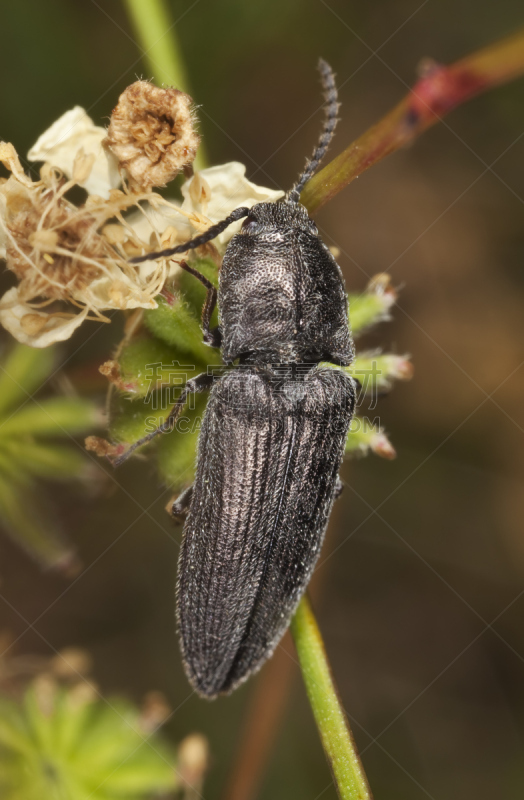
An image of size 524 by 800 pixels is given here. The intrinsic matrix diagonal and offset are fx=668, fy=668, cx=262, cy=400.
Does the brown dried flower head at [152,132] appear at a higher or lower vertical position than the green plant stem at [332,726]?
higher

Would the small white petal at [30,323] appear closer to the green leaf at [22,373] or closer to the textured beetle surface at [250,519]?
the green leaf at [22,373]

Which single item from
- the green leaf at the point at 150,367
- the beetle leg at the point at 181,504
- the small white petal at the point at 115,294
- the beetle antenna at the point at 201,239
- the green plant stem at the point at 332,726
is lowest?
the beetle leg at the point at 181,504

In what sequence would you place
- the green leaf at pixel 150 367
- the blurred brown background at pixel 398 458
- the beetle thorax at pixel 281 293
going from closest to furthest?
the green leaf at pixel 150 367 < the beetle thorax at pixel 281 293 < the blurred brown background at pixel 398 458

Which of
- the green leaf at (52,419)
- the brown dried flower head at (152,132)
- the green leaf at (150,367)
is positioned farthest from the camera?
the green leaf at (52,419)

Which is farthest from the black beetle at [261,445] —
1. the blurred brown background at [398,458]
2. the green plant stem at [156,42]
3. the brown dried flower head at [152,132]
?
the blurred brown background at [398,458]

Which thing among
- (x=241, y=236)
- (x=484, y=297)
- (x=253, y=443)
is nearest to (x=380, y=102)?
(x=484, y=297)

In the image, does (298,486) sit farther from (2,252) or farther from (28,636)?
(28,636)

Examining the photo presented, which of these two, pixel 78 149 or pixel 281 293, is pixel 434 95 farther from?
pixel 78 149

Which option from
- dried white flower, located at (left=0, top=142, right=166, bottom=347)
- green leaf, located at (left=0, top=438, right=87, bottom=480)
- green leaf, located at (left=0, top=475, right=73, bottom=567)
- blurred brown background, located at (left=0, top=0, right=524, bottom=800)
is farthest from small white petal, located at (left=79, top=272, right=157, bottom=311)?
blurred brown background, located at (left=0, top=0, right=524, bottom=800)

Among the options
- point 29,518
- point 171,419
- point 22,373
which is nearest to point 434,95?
point 171,419
